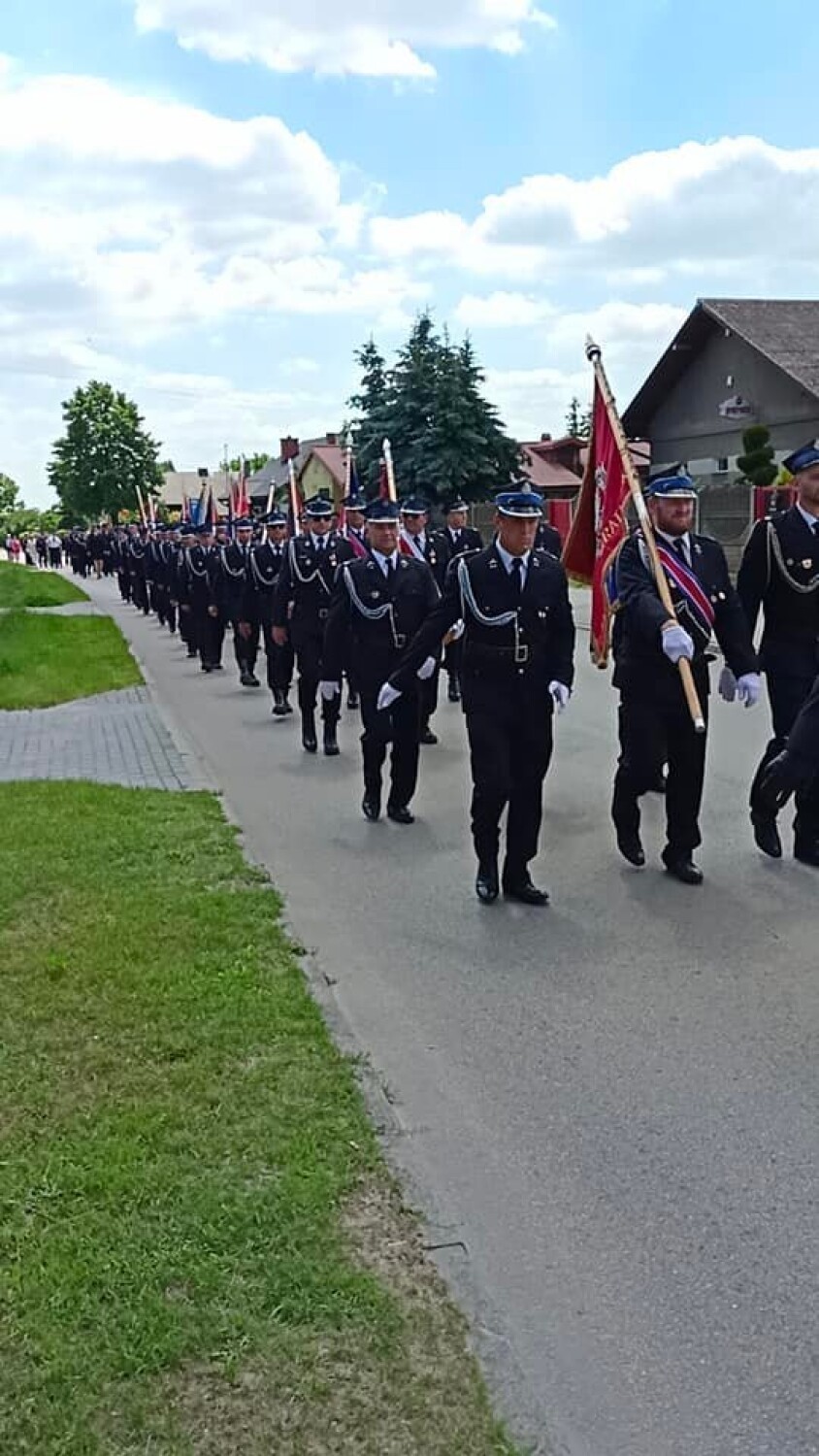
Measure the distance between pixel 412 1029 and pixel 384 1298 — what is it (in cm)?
180

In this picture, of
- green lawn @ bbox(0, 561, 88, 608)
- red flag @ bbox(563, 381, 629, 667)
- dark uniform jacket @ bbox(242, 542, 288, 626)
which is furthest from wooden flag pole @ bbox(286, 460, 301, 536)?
green lawn @ bbox(0, 561, 88, 608)

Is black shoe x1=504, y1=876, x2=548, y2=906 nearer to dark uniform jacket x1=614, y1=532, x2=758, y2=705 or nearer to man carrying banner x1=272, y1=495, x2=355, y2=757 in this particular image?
dark uniform jacket x1=614, y1=532, x2=758, y2=705

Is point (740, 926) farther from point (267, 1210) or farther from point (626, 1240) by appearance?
point (267, 1210)

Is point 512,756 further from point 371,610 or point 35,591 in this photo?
point 35,591

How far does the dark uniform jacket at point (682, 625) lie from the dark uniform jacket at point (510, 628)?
39 cm

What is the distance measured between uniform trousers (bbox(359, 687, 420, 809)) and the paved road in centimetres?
32

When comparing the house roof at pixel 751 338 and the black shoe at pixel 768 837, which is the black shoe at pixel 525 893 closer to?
the black shoe at pixel 768 837

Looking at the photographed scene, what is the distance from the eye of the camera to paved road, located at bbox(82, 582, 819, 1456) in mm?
2914

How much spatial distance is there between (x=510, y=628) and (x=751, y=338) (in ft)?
96.4

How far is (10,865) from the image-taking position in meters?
6.81

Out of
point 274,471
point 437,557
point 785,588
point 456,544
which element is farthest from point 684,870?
point 274,471

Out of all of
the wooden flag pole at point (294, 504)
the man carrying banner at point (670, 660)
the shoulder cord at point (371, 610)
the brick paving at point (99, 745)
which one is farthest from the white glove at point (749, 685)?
the wooden flag pole at point (294, 504)

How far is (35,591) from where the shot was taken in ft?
126

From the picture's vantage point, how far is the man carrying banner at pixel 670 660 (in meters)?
6.60
